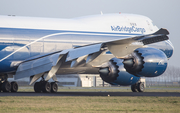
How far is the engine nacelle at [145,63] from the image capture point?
1806 centimetres

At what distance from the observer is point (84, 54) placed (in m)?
18.1

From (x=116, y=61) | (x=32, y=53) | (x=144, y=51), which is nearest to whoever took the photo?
(x=144, y=51)

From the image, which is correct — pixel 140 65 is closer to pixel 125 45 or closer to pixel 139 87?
pixel 125 45

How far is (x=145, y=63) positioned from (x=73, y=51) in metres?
4.21

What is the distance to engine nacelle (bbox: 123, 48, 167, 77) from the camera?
1806 cm

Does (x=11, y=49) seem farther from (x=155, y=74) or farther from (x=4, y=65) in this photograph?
(x=155, y=74)

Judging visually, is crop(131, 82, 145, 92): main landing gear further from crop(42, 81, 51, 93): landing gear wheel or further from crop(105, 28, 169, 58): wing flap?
crop(105, 28, 169, 58): wing flap

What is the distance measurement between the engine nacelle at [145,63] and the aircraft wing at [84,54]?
432 mm

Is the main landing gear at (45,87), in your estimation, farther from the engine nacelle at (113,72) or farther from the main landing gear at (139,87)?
the main landing gear at (139,87)

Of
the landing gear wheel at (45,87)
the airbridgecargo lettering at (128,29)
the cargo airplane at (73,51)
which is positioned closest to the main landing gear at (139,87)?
the cargo airplane at (73,51)

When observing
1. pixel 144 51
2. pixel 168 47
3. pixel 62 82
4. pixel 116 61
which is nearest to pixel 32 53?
pixel 116 61

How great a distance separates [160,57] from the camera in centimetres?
1900

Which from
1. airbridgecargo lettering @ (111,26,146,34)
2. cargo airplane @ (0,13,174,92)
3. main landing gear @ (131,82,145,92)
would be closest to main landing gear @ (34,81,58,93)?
cargo airplane @ (0,13,174,92)

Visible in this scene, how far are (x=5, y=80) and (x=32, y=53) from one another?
314 cm
